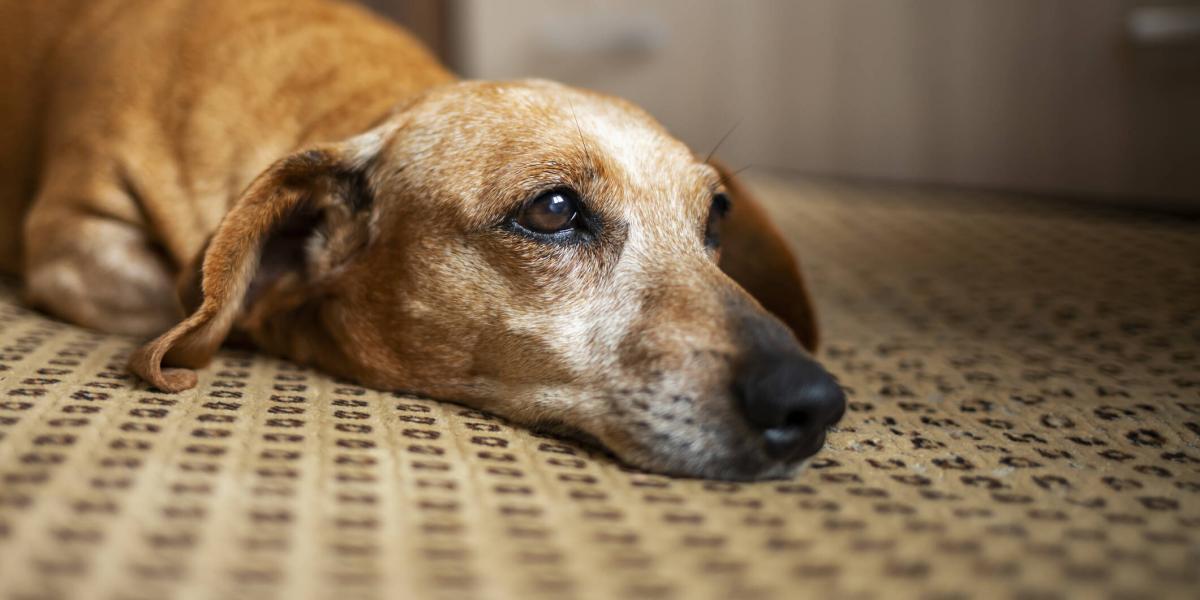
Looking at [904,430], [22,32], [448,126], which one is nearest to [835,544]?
[904,430]

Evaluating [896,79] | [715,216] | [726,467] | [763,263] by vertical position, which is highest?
[896,79]

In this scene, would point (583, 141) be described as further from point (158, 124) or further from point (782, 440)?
point (158, 124)

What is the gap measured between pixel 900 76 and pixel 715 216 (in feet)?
6.82

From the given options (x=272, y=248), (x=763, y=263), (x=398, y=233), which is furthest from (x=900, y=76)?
(x=272, y=248)

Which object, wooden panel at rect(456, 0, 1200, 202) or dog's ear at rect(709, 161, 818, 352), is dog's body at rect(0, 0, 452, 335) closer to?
dog's ear at rect(709, 161, 818, 352)

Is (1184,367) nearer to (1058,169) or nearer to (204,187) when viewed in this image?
(1058,169)

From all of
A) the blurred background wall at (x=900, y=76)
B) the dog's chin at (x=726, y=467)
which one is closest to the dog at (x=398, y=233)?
the dog's chin at (x=726, y=467)

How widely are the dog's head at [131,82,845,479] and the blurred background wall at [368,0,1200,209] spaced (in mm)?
1786

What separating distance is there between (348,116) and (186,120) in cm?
34

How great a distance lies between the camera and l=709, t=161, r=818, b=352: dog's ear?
194 centimetres

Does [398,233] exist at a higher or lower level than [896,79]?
lower

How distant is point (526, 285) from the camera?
59.1 inches

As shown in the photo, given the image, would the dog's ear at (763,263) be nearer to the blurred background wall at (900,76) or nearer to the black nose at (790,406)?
the black nose at (790,406)

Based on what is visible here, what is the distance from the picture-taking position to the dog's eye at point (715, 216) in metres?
1.79
